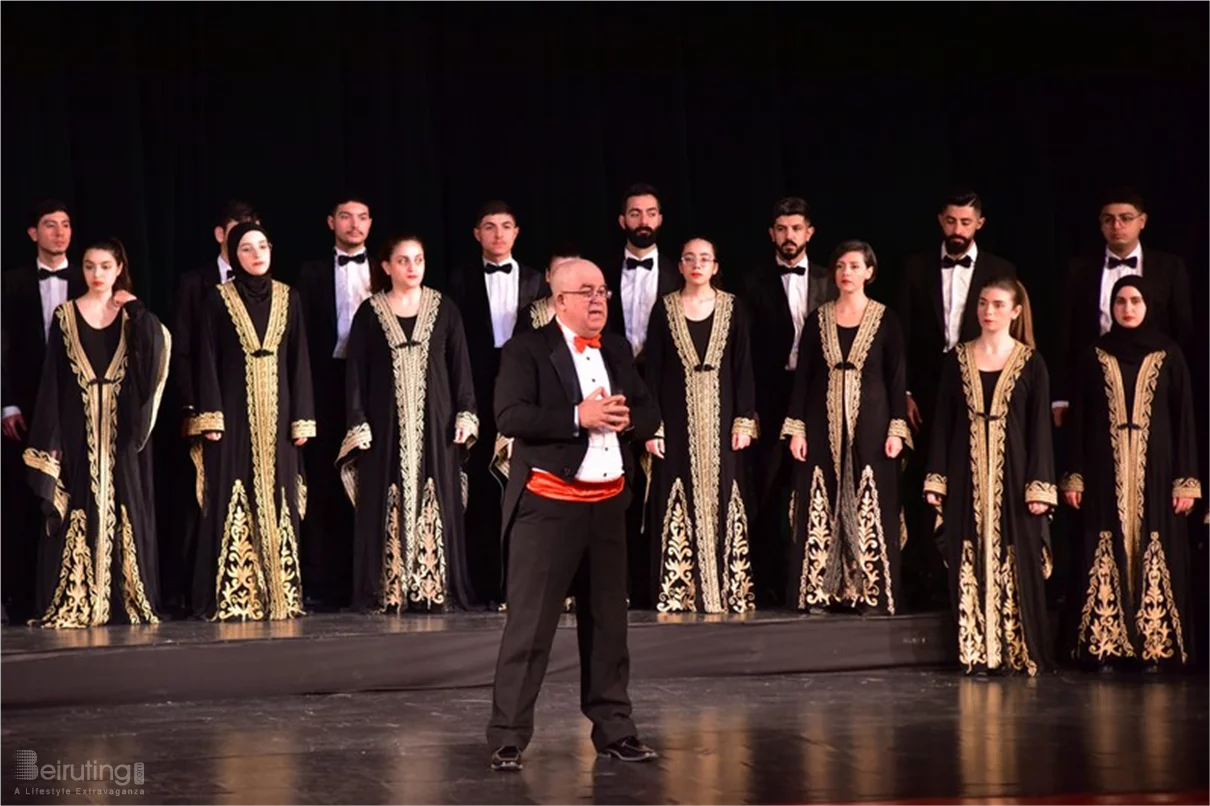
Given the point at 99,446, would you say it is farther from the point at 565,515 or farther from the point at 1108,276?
the point at 1108,276

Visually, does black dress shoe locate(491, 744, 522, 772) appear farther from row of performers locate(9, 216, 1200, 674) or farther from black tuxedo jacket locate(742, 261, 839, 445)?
black tuxedo jacket locate(742, 261, 839, 445)

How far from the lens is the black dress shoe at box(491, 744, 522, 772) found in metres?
4.84

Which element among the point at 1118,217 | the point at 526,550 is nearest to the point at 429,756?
the point at 526,550

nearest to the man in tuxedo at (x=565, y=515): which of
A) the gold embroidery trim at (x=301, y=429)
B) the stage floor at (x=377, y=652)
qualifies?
the stage floor at (x=377, y=652)

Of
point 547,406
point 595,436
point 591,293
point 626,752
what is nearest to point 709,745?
point 626,752

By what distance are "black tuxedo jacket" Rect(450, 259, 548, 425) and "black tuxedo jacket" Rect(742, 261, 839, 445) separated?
836 millimetres

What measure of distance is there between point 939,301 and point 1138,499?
1081 mm

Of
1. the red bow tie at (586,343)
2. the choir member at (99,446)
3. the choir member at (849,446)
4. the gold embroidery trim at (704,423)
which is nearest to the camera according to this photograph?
the red bow tie at (586,343)

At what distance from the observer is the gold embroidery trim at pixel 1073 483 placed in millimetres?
6699

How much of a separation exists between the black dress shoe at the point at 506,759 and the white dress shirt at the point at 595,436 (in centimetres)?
71

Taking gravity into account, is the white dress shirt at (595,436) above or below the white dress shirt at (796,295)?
below

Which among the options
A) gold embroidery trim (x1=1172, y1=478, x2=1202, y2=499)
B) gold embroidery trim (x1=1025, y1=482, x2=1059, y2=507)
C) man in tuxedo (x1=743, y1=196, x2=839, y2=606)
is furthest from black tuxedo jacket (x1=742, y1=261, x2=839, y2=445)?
gold embroidery trim (x1=1172, y1=478, x2=1202, y2=499)

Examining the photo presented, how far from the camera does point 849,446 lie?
268 inches

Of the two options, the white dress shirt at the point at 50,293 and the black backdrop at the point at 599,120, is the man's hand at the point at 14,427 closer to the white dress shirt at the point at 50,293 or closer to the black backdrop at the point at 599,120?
the white dress shirt at the point at 50,293
